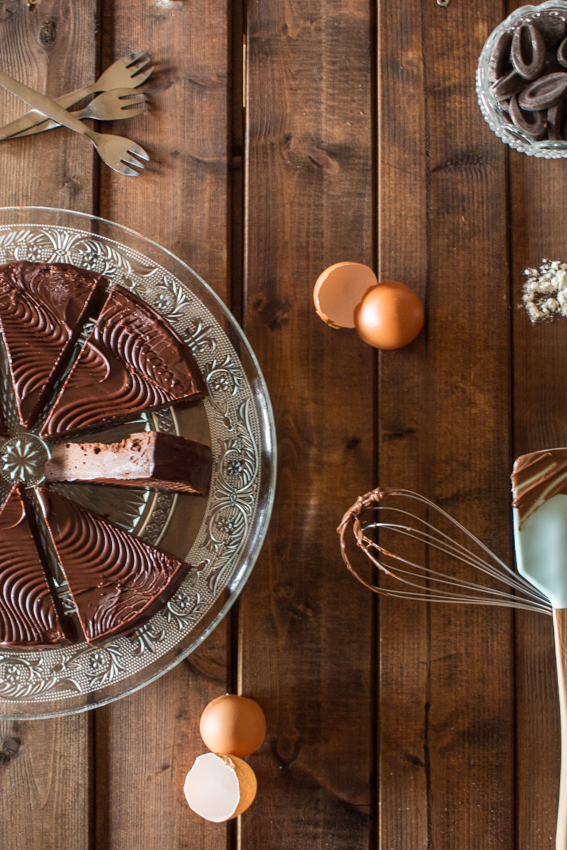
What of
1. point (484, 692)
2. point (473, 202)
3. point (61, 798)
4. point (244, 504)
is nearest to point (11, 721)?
point (61, 798)

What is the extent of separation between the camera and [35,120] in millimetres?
1323

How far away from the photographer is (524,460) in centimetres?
123

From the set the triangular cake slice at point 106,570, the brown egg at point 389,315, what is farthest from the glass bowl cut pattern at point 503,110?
the triangular cake slice at point 106,570

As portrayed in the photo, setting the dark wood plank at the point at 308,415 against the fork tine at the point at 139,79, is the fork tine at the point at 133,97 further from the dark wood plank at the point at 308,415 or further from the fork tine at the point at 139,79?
the dark wood plank at the point at 308,415

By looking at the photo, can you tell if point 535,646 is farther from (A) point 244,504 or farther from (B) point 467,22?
(B) point 467,22

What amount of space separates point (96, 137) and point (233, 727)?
1206mm

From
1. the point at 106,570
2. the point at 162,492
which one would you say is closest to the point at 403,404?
the point at 162,492

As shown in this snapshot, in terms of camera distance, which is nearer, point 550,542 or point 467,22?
point 550,542

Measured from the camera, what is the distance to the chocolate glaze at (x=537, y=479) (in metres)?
1.21

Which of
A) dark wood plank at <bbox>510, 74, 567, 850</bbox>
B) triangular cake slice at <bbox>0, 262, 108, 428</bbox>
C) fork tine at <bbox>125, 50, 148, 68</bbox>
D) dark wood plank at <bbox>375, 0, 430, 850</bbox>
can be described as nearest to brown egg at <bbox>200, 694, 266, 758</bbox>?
dark wood plank at <bbox>375, 0, 430, 850</bbox>

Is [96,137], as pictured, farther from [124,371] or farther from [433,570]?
[433,570]

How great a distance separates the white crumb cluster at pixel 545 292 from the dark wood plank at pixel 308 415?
13.6 inches

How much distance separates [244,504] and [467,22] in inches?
43.9

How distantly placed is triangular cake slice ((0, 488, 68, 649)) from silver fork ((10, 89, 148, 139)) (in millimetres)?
774
